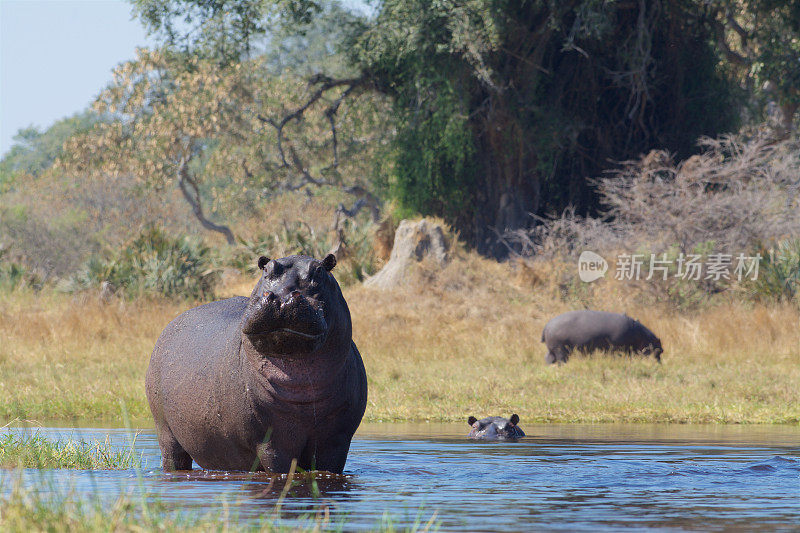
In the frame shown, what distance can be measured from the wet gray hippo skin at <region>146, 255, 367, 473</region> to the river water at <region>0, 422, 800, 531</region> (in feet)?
0.66

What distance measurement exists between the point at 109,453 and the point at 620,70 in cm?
1941

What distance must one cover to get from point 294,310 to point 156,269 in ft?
55.0

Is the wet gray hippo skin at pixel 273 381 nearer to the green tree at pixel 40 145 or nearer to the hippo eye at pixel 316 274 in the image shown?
the hippo eye at pixel 316 274

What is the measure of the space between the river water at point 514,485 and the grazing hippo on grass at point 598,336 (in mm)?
5713

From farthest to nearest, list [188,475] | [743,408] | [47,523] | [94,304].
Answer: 1. [94,304]
2. [743,408]
3. [188,475]
4. [47,523]

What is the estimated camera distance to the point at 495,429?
31.2 feet

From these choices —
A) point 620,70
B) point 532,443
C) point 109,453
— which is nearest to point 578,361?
point 532,443

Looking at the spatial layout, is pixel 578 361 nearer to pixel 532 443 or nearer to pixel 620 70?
pixel 532 443

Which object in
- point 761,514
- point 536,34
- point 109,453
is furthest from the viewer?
point 536,34

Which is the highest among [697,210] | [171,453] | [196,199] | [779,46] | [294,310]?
[779,46]

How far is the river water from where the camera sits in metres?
5.02

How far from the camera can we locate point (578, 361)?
14.3 metres

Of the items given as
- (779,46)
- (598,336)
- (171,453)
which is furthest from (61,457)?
(779,46)

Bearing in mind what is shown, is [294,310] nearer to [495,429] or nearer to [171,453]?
[171,453]
